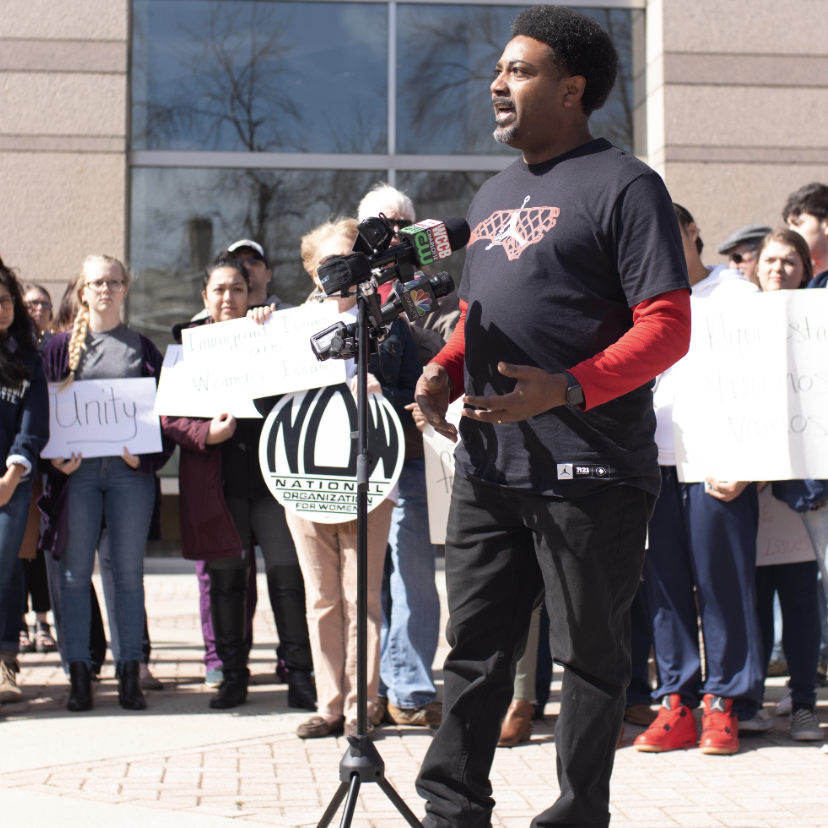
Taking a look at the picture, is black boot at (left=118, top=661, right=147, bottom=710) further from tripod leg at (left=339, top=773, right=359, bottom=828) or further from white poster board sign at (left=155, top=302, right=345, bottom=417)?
tripod leg at (left=339, top=773, right=359, bottom=828)

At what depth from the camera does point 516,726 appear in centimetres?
430

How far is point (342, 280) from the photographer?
2559 millimetres

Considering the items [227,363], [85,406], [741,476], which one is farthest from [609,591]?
[85,406]

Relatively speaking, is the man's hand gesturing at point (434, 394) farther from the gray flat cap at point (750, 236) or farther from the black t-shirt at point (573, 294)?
the gray flat cap at point (750, 236)

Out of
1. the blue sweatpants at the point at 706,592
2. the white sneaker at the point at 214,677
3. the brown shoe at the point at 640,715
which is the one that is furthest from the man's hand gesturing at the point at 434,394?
the white sneaker at the point at 214,677

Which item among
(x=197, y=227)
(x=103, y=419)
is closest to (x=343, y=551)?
(x=103, y=419)

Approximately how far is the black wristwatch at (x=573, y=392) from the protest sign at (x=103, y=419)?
3.18 meters

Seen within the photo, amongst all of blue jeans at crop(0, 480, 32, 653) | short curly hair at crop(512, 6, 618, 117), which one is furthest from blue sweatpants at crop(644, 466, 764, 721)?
blue jeans at crop(0, 480, 32, 653)

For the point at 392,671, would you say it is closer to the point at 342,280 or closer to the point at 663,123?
the point at 342,280

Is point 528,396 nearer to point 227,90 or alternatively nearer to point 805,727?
point 805,727

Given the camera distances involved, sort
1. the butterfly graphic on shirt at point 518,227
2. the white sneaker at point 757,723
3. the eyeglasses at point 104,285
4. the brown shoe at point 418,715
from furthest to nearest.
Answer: the eyeglasses at point 104,285, the brown shoe at point 418,715, the white sneaker at point 757,723, the butterfly graphic on shirt at point 518,227

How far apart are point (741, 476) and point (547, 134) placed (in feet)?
6.88

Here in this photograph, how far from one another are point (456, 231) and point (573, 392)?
0.66 m

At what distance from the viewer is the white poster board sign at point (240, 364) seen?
15.6ft
